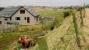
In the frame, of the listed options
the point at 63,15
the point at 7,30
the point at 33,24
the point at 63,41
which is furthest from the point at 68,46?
the point at 33,24

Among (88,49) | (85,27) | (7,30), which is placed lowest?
(7,30)

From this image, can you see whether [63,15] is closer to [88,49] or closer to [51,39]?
[51,39]

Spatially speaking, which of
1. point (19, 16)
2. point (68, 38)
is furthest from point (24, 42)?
point (19, 16)

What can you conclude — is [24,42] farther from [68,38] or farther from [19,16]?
[19,16]

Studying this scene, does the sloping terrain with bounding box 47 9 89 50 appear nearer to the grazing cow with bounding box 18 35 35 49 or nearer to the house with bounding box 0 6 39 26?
the grazing cow with bounding box 18 35 35 49

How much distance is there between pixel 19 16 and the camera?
1565 centimetres

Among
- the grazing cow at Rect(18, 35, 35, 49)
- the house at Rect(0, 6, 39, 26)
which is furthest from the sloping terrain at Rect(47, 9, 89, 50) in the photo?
the house at Rect(0, 6, 39, 26)

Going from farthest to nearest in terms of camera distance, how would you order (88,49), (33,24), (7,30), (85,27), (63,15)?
1. (33,24)
2. (7,30)
3. (63,15)
4. (85,27)
5. (88,49)

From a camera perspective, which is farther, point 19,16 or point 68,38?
point 19,16

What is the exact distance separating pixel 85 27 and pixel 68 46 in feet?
0.66

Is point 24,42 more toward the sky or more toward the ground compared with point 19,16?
more toward the sky

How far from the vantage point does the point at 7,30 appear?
1260 centimetres

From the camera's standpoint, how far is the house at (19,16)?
15170 millimetres

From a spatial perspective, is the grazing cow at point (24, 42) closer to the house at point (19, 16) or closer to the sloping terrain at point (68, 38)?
the sloping terrain at point (68, 38)
